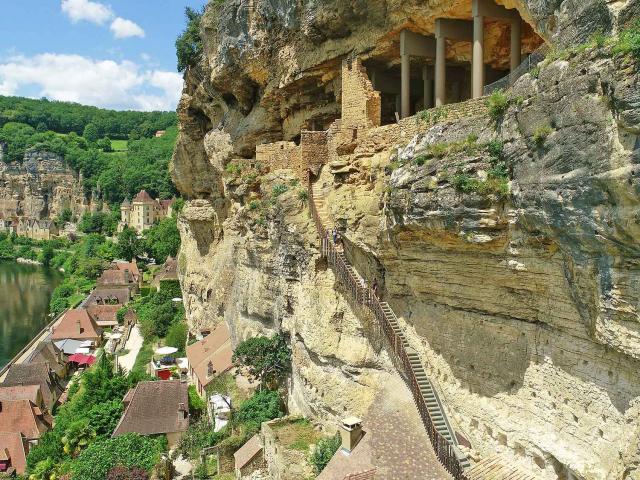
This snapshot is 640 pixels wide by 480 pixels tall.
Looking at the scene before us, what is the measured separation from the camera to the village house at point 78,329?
4594 cm

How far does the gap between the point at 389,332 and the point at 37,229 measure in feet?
344

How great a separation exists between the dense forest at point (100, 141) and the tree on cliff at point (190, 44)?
77.2m

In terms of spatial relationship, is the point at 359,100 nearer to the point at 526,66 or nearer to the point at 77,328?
the point at 526,66

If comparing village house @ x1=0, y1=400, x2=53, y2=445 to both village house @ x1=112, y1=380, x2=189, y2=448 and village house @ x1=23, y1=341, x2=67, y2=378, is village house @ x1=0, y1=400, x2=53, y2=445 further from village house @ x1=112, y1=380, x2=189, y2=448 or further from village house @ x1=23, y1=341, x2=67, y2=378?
village house @ x1=23, y1=341, x2=67, y2=378

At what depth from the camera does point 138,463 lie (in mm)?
22125

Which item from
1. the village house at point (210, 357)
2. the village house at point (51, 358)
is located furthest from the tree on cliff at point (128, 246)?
the village house at point (210, 357)

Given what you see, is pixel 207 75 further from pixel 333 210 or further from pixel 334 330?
pixel 334 330

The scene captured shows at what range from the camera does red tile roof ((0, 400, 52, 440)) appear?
30.2 meters

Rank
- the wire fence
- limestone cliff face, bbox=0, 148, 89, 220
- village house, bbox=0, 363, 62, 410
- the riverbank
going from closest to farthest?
the wire fence
village house, bbox=0, 363, 62, 410
the riverbank
limestone cliff face, bbox=0, 148, 89, 220

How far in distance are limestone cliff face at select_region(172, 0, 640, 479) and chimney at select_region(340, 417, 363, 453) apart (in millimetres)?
1664

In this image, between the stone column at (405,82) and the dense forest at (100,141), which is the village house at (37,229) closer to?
the dense forest at (100,141)

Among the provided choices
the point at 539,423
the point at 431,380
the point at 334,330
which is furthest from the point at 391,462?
the point at 334,330

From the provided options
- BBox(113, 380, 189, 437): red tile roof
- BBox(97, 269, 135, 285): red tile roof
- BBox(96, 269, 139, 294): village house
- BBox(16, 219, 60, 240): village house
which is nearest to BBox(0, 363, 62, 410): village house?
BBox(113, 380, 189, 437): red tile roof

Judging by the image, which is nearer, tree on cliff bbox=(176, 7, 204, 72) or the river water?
tree on cliff bbox=(176, 7, 204, 72)
